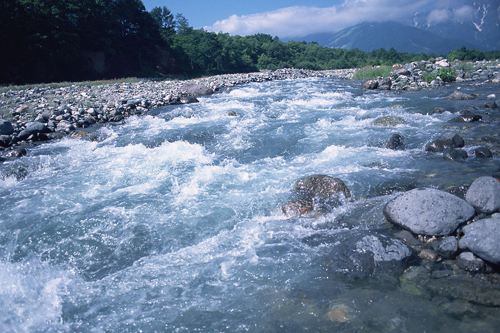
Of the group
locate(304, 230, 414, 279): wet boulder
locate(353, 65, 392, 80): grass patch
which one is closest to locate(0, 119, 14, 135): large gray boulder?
locate(304, 230, 414, 279): wet boulder

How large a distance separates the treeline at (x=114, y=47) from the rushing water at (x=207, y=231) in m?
20.9

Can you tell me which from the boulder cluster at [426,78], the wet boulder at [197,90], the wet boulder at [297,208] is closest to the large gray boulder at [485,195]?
the wet boulder at [297,208]

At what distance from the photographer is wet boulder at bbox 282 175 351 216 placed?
23.7ft

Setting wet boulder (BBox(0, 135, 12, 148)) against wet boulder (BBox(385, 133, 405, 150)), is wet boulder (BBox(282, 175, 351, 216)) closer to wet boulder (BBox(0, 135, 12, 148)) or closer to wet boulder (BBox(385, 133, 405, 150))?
wet boulder (BBox(385, 133, 405, 150))

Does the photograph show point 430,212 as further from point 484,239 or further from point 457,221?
point 484,239

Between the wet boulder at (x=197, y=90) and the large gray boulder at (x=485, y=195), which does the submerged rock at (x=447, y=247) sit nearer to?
the large gray boulder at (x=485, y=195)

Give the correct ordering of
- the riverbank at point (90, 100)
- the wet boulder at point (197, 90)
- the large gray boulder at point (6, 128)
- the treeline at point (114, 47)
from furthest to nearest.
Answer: the treeline at point (114, 47), the wet boulder at point (197, 90), the riverbank at point (90, 100), the large gray boulder at point (6, 128)

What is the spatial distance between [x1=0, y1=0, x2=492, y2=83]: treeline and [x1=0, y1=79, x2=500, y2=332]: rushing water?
2090 centimetres

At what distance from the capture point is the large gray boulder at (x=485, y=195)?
6211 mm

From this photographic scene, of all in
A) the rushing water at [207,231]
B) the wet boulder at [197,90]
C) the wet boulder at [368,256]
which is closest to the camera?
the rushing water at [207,231]

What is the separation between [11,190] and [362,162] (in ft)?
29.6

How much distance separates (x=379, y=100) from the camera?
62.8ft

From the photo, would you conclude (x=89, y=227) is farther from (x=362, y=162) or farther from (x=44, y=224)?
(x=362, y=162)

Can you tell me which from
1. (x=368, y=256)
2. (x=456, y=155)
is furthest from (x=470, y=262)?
(x=456, y=155)
